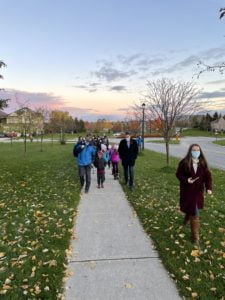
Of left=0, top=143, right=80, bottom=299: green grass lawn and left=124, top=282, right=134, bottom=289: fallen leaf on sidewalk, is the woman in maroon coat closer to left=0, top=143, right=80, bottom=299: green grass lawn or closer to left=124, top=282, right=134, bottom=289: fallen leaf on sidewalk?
left=124, top=282, right=134, bottom=289: fallen leaf on sidewalk

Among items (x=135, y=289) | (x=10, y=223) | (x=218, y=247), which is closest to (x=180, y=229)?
(x=218, y=247)

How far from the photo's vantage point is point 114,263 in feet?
16.2

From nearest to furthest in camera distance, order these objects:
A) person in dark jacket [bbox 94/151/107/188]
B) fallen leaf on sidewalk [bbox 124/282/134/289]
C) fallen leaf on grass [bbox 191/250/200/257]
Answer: fallen leaf on sidewalk [bbox 124/282/134/289] < fallen leaf on grass [bbox 191/250/200/257] < person in dark jacket [bbox 94/151/107/188]

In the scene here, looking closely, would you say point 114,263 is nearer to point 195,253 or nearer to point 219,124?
point 195,253

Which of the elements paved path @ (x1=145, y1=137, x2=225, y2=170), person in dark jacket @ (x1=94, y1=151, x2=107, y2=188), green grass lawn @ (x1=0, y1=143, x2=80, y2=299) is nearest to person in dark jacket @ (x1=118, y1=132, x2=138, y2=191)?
person in dark jacket @ (x1=94, y1=151, x2=107, y2=188)

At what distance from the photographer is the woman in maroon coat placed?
5762 millimetres

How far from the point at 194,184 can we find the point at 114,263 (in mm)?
1983

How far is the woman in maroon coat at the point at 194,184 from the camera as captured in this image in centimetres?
576

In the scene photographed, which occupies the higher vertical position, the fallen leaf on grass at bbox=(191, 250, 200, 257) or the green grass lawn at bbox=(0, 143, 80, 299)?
the fallen leaf on grass at bbox=(191, 250, 200, 257)

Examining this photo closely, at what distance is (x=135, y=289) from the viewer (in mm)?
4137

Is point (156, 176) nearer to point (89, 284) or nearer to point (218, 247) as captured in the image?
point (218, 247)

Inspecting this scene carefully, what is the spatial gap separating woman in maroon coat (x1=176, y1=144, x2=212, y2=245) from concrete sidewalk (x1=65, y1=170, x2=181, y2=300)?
883mm

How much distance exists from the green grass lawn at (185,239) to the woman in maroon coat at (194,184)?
1.45 ft

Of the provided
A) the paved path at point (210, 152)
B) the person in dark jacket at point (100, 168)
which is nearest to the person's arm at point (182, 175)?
the person in dark jacket at point (100, 168)
